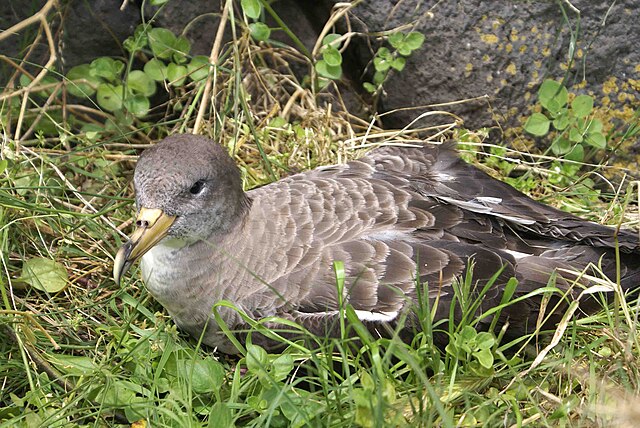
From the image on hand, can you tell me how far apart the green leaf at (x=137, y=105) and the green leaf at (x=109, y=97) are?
0.04 metres

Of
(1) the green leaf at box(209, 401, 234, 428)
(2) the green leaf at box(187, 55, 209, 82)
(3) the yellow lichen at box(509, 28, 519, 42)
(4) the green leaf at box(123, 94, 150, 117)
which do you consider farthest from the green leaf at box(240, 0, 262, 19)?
(1) the green leaf at box(209, 401, 234, 428)

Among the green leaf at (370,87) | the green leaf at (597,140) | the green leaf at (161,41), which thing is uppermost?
the green leaf at (161,41)

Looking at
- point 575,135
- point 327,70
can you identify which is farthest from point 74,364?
point 575,135

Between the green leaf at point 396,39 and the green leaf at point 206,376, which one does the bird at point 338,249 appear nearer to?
the green leaf at point 206,376

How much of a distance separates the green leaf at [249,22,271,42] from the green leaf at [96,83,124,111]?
71cm

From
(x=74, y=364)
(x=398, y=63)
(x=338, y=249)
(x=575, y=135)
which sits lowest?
(x=575, y=135)

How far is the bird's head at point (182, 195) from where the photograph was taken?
3.12m

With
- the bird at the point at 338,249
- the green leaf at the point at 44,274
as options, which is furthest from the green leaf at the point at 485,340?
the green leaf at the point at 44,274

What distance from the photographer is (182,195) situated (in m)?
3.19

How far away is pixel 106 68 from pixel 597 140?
2455 mm

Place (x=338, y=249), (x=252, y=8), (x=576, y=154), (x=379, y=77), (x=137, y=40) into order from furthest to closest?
1. (x=379, y=77)
2. (x=576, y=154)
3. (x=137, y=40)
4. (x=252, y=8)
5. (x=338, y=249)

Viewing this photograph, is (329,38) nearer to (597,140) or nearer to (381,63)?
(381,63)

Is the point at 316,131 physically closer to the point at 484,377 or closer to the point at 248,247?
the point at 248,247

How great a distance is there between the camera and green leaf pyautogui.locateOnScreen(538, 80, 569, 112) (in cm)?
427
